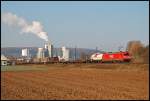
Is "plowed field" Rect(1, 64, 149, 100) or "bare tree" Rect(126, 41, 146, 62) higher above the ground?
"bare tree" Rect(126, 41, 146, 62)

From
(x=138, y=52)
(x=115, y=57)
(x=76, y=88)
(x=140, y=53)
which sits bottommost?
(x=76, y=88)

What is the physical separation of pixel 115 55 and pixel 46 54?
302 ft

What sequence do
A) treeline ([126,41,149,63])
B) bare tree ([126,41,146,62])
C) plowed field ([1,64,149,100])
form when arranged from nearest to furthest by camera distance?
plowed field ([1,64,149,100]) < treeline ([126,41,149,63]) < bare tree ([126,41,146,62])

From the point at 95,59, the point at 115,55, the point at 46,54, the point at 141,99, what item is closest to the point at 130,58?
the point at 115,55

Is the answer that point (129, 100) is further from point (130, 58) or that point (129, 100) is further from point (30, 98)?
point (130, 58)

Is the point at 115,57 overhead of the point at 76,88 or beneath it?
overhead

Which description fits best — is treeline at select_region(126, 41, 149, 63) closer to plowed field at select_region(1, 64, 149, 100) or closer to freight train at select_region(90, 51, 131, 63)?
freight train at select_region(90, 51, 131, 63)

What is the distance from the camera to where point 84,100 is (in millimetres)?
17938

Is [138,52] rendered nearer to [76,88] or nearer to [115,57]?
[115,57]

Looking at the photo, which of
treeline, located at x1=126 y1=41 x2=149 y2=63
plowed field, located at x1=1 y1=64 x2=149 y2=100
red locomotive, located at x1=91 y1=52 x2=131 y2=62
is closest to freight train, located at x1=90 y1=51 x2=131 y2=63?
red locomotive, located at x1=91 y1=52 x2=131 y2=62

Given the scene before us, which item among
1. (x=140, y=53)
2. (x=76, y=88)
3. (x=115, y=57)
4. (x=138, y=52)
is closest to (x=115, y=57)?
(x=115, y=57)

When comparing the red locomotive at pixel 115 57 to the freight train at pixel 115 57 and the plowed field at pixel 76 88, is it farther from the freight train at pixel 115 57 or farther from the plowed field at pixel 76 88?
the plowed field at pixel 76 88

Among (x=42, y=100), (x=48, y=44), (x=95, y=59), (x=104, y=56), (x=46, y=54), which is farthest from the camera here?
(x=46, y=54)

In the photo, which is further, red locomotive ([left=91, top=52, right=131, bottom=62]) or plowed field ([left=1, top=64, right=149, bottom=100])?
red locomotive ([left=91, top=52, right=131, bottom=62])
